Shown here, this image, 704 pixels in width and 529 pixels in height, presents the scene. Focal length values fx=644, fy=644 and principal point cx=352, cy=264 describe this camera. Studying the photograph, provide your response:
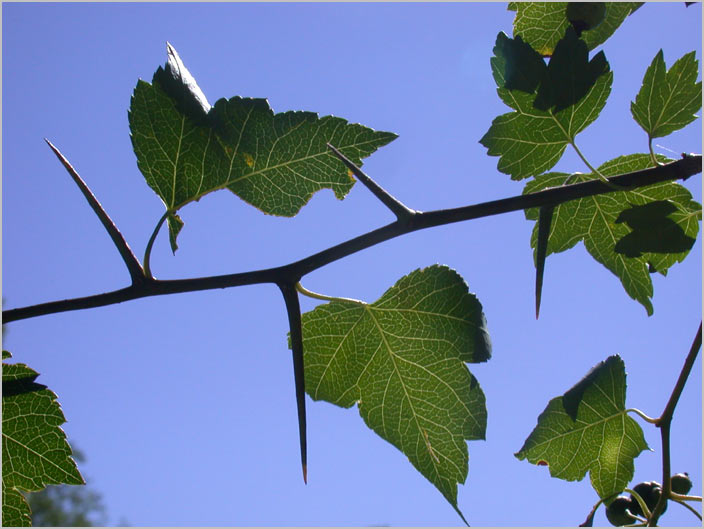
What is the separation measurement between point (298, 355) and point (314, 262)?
0.40ft

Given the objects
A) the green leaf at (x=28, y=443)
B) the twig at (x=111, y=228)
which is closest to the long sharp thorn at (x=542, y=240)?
the twig at (x=111, y=228)

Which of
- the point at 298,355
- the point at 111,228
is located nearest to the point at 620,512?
the point at 298,355

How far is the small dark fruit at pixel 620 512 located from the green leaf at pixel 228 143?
843mm

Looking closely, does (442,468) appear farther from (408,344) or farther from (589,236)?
(589,236)

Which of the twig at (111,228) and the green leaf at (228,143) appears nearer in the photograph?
the twig at (111,228)

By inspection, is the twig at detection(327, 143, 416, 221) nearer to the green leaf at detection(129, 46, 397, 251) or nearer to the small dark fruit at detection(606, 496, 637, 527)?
the green leaf at detection(129, 46, 397, 251)

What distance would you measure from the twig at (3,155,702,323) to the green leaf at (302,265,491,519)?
250 millimetres

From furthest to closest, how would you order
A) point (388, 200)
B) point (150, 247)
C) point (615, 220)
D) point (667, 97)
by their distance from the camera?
point (615, 220), point (667, 97), point (150, 247), point (388, 200)

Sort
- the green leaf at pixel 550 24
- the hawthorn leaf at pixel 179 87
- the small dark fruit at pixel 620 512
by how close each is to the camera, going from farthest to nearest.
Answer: the small dark fruit at pixel 620 512 → the green leaf at pixel 550 24 → the hawthorn leaf at pixel 179 87

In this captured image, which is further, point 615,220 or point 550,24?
point 615,220

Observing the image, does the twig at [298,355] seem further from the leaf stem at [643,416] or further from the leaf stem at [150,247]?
the leaf stem at [643,416]

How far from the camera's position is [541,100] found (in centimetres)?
113

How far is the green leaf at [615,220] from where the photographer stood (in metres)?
1.29

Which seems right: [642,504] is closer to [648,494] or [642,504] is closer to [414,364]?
[648,494]
